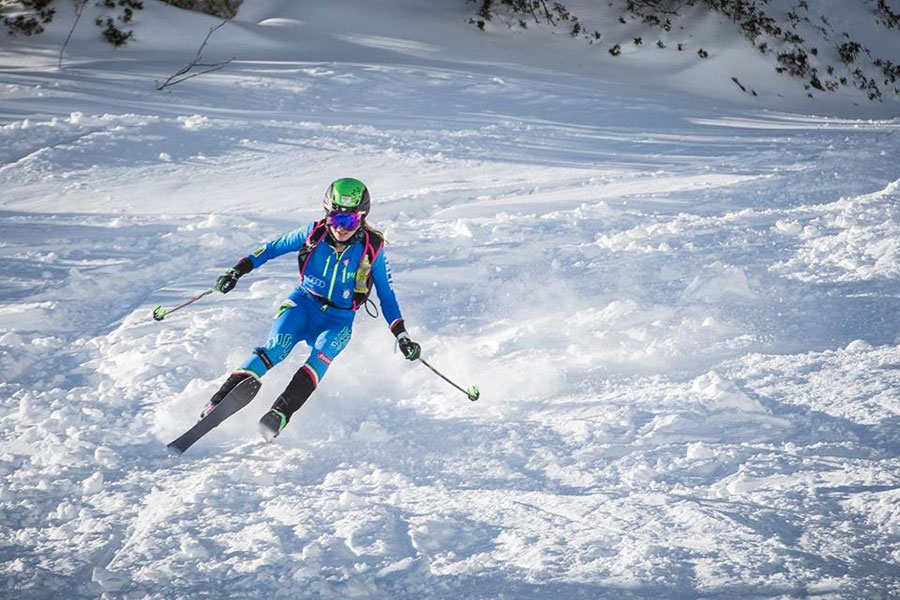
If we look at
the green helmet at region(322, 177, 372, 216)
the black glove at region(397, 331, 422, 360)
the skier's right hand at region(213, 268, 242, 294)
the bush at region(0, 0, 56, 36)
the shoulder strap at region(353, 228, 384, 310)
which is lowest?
the black glove at region(397, 331, 422, 360)

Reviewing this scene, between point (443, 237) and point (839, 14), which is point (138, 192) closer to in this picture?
point (443, 237)

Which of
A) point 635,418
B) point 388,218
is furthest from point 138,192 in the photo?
point 635,418

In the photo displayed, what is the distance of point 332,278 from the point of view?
5199 mm

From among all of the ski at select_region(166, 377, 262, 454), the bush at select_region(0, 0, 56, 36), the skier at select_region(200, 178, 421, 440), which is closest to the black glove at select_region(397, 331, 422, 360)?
the skier at select_region(200, 178, 421, 440)

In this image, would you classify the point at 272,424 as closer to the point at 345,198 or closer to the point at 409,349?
the point at 409,349

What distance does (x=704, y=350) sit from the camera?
18.7ft

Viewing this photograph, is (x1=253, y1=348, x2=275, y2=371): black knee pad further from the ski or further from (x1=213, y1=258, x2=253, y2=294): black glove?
(x1=213, y1=258, x2=253, y2=294): black glove

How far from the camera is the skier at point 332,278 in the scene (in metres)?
5.04

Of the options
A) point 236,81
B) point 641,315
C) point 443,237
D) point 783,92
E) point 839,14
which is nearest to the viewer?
point 641,315

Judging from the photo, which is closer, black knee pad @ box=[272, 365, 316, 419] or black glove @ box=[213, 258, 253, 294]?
black knee pad @ box=[272, 365, 316, 419]

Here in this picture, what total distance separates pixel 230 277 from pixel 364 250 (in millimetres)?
1001

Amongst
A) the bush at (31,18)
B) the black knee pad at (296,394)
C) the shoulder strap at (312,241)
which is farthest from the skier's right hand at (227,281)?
the bush at (31,18)

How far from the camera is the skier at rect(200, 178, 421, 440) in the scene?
504 cm

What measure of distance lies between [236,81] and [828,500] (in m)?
12.1
